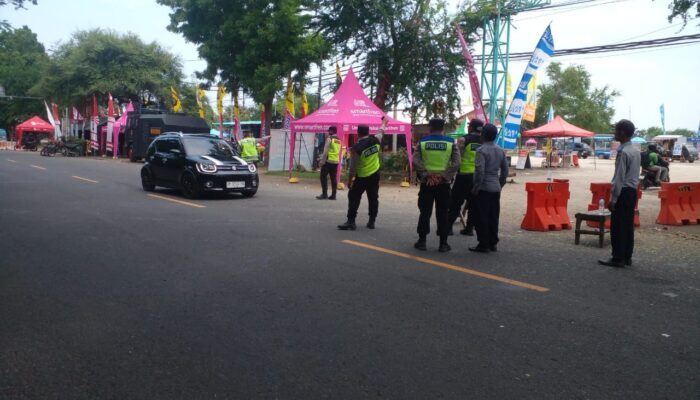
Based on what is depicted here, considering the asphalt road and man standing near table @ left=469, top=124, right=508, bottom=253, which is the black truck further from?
man standing near table @ left=469, top=124, right=508, bottom=253

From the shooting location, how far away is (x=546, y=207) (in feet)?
33.3

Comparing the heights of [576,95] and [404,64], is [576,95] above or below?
above

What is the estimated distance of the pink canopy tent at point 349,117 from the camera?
58.4 ft

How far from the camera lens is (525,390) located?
11.3 ft

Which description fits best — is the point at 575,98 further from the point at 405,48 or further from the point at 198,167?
the point at 198,167

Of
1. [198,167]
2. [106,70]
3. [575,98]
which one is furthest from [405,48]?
[575,98]

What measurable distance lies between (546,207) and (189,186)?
8613 millimetres

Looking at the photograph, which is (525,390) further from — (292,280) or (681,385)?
(292,280)

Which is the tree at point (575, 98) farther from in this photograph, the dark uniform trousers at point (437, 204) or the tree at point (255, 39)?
the dark uniform trousers at point (437, 204)

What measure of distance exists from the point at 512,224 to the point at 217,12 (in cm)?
2046

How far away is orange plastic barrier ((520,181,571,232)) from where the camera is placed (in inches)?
390

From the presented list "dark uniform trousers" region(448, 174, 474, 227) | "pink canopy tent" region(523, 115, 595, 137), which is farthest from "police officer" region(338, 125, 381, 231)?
"pink canopy tent" region(523, 115, 595, 137)

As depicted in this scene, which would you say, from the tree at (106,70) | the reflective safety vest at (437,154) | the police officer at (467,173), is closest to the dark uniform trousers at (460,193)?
the police officer at (467,173)

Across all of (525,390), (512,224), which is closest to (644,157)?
(512,224)
